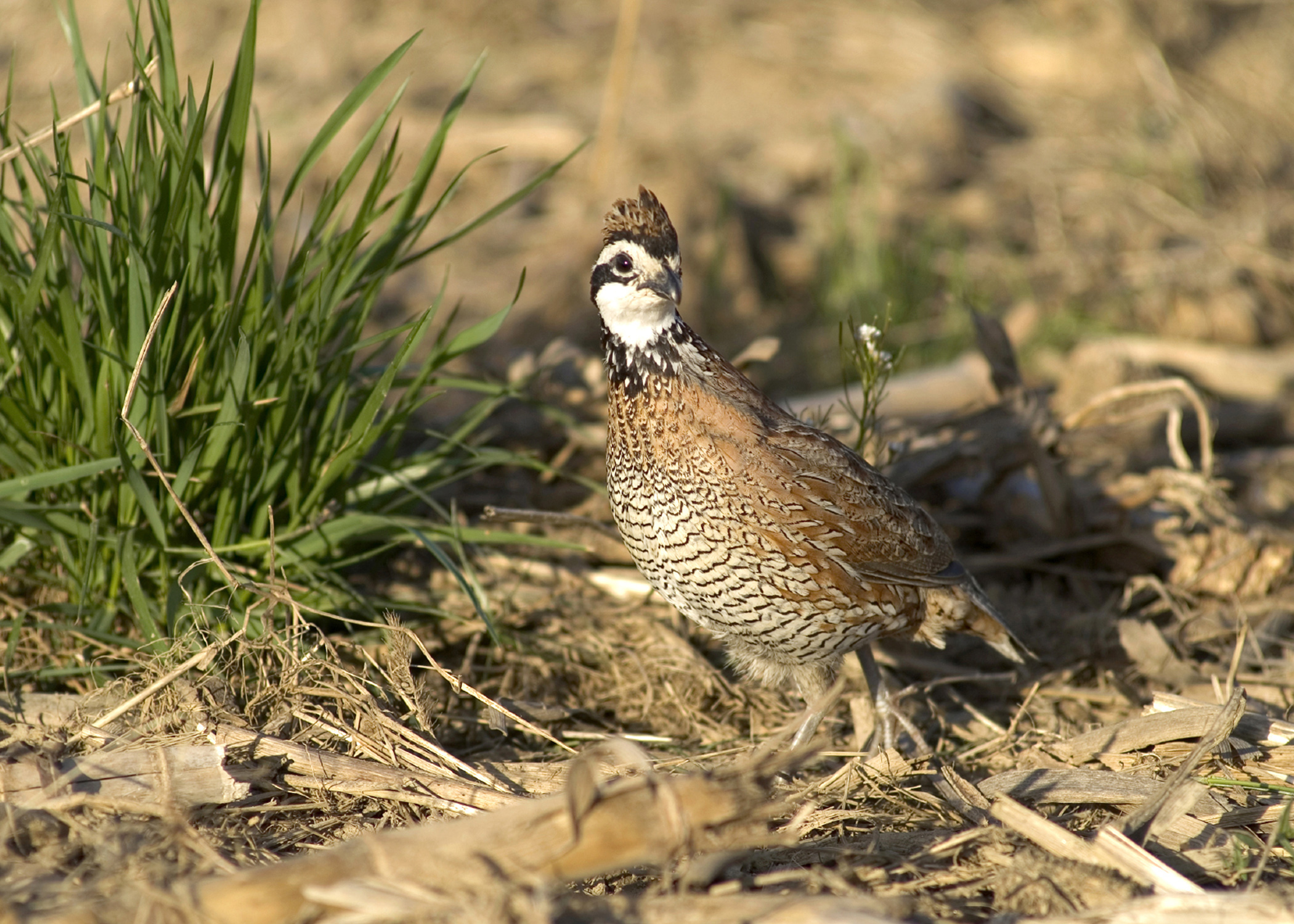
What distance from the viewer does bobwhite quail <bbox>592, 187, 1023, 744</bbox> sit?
332 centimetres

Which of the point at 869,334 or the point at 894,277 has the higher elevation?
the point at 869,334

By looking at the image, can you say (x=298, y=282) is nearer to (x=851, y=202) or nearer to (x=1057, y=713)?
(x=1057, y=713)

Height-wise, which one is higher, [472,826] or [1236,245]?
[1236,245]

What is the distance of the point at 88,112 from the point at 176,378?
853mm

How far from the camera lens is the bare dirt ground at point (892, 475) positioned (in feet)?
8.39

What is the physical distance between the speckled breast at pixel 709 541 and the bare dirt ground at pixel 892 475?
453mm

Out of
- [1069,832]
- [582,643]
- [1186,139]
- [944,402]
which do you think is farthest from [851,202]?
[1069,832]

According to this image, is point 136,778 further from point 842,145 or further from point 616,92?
point 842,145

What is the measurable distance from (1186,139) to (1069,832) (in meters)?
6.98

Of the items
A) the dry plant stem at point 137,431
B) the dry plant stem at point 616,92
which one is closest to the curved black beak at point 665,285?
the dry plant stem at point 137,431

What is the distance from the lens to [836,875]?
267cm

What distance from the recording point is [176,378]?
357cm

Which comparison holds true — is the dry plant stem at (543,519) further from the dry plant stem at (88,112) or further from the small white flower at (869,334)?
the dry plant stem at (88,112)

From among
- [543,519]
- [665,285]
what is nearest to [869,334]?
[665,285]
